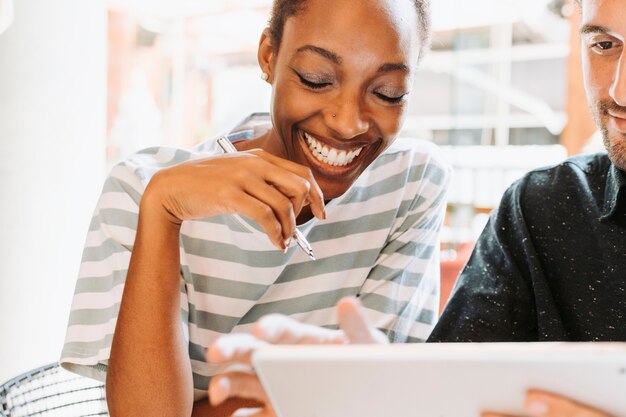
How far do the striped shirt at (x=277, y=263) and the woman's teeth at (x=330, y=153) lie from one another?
0.14 meters

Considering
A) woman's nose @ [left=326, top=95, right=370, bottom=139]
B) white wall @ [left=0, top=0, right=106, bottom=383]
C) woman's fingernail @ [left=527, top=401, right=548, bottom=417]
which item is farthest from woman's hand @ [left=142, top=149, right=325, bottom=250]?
white wall @ [left=0, top=0, right=106, bottom=383]

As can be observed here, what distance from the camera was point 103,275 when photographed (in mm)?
1198

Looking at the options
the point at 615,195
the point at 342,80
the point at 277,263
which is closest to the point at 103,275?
the point at 277,263

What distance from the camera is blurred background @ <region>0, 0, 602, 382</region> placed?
5.65 feet

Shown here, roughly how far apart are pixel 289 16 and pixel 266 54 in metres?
0.12

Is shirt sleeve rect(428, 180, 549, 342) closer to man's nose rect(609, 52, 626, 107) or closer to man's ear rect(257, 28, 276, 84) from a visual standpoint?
man's nose rect(609, 52, 626, 107)

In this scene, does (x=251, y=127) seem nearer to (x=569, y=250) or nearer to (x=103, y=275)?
(x=103, y=275)

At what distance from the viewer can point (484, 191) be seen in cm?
415

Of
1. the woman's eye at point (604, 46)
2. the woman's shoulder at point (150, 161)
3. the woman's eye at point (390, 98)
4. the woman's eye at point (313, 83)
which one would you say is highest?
the woman's eye at point (604, 46)

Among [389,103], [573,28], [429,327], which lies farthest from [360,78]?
[573,28]

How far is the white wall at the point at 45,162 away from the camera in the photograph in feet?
5.55

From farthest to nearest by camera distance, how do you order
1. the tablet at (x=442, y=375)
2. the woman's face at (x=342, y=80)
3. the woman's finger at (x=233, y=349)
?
the woman's face at (x=342, y=80) < the woman's finger at (x=233, y=349) < the tablet at (x=442, y=375)

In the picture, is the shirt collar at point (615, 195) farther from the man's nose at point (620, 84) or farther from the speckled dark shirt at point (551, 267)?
the man's nose at point (620, 84)

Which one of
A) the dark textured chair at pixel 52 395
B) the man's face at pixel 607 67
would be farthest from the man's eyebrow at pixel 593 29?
the dark textured chair at pixel 52 395
